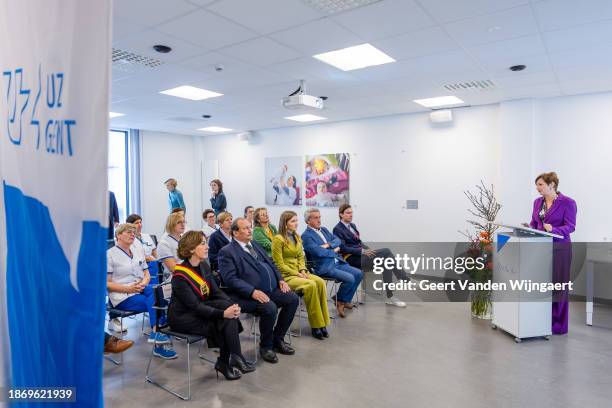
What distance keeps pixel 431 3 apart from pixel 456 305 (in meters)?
4.07

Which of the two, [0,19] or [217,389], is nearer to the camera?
[0,19]

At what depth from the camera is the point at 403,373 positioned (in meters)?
3.52

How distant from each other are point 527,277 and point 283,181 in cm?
595

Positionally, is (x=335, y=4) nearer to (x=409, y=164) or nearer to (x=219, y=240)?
(x=219, y=240)

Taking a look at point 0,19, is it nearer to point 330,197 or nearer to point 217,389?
point 217,389

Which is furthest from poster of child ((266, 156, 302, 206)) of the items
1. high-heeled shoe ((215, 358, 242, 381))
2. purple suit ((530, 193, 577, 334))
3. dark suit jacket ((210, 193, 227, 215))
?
high-heeled shoe ((215, 358, 242, 381))

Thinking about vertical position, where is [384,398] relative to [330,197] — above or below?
below

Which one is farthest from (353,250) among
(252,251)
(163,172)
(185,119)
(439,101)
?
(163,172)

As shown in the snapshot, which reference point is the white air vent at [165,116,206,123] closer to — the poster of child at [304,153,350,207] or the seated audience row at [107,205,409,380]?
the poster of child at [304,153,350,207]

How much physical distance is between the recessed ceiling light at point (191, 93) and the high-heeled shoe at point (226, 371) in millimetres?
3682

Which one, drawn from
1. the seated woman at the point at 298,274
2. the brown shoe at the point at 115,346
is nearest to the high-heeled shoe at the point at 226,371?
the brown shoe at the point at 115,346

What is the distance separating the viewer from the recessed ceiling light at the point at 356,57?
4098 millimetres

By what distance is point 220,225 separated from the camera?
5.05 metres

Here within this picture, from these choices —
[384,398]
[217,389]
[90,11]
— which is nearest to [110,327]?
[217,389]
